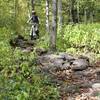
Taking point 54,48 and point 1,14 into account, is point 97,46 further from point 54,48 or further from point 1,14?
point 1,14

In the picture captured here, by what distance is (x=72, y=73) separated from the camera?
11.8 m

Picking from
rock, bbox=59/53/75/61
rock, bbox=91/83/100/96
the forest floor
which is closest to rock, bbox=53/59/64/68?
the forest floor

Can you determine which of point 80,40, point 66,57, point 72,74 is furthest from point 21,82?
point 80,40

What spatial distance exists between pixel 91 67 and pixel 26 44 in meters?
7.17

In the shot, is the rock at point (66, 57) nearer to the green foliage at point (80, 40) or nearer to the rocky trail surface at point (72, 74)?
the rocky trail surface at point (72, 74)

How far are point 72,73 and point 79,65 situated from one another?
626 mm

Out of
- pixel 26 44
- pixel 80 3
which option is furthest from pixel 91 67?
pixel 80 3

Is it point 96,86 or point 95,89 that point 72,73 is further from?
point 95,89

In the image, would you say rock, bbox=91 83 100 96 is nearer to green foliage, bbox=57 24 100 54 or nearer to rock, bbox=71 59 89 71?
rock, bbox=71 59 89 71

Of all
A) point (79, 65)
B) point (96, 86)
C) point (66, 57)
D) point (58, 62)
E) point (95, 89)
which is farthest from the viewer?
point (66, 57)

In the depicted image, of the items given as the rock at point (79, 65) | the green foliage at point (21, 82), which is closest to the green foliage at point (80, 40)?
the rock at point (79, 65)

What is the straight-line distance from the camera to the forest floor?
9.38m

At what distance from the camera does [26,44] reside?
1894cm

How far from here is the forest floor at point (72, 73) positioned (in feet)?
30.8
